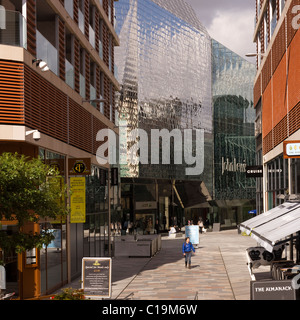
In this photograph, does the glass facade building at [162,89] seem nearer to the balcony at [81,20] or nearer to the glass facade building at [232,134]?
the glass facade building at [232,134]

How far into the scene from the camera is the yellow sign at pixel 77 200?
25.0m

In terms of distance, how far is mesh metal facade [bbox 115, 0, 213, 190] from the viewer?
64312mm

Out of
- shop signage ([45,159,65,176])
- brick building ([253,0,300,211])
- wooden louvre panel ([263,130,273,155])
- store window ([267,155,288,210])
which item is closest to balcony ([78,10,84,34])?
shop signage ([45,159,65,176])

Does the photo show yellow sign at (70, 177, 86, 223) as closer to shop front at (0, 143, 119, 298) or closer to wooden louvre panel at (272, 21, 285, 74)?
Answer: shop front at (0, 143, 119, 298)

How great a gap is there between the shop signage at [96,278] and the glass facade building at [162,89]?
46192 millimetres

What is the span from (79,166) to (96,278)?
8398mm

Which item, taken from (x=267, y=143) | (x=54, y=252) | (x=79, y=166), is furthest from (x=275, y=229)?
(x=267, y=143)

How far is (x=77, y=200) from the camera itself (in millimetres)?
25281

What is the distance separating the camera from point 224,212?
281ft

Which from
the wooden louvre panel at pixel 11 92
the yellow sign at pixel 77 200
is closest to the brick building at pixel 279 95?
the yellow sign at pixel 77 200

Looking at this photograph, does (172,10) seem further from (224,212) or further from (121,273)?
(121,273)

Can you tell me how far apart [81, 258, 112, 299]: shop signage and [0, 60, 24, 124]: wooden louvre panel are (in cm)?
486
